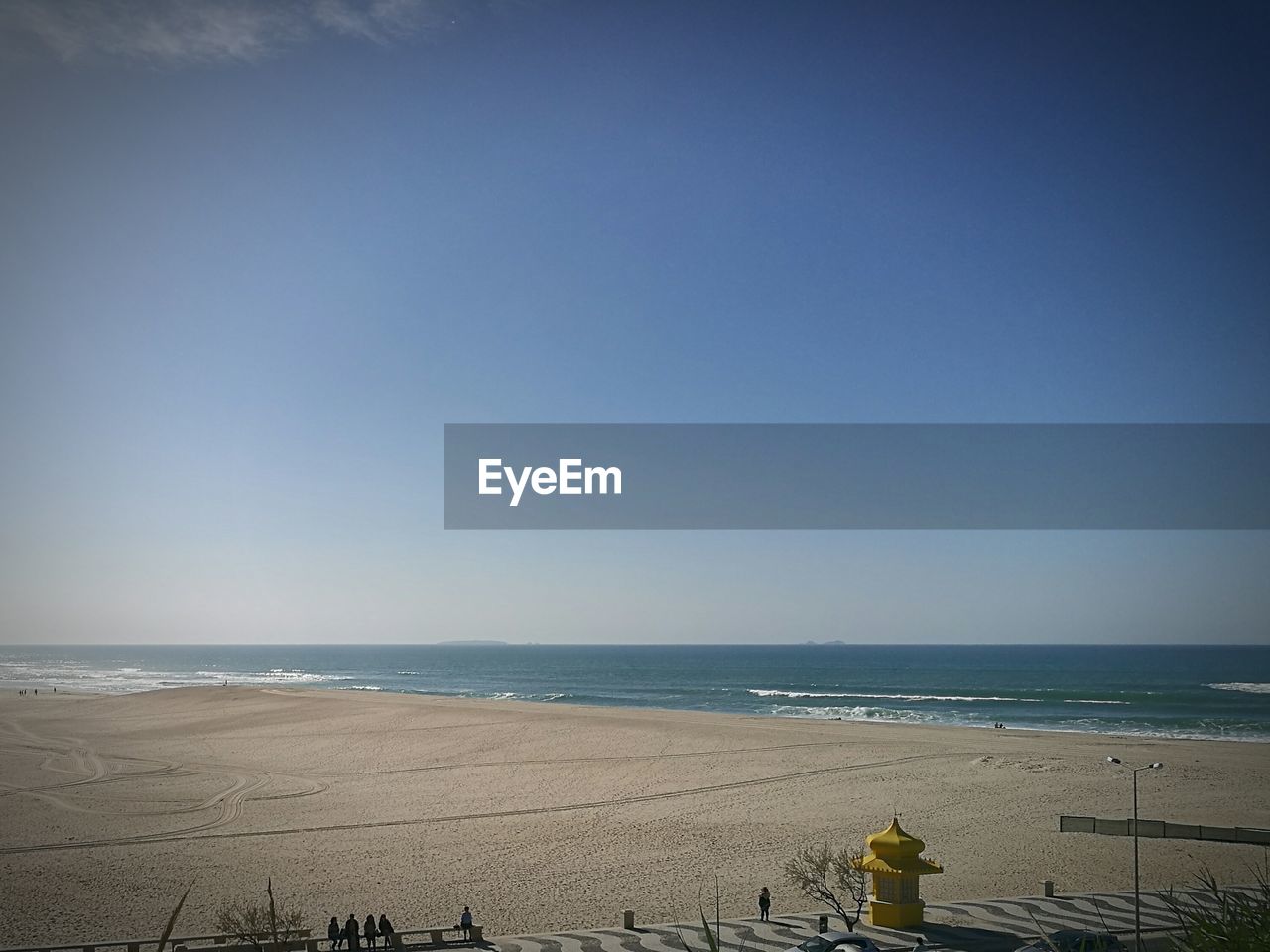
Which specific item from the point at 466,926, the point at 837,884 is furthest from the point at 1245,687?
the point at 466,926

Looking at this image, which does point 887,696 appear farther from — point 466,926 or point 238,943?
point 238,943

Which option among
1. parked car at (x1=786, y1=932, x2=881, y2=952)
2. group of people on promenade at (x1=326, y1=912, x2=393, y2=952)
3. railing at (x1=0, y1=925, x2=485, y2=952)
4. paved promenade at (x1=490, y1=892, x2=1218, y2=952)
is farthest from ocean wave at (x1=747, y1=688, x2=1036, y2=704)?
group of people on promenade at (x1=326, y1=912, x2=393, y2=952)

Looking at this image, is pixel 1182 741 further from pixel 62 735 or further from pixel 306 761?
pixel 62 735

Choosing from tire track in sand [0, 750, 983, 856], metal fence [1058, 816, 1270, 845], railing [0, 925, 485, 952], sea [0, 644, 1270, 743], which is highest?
metal fence [1058, 816, 1270, 845]

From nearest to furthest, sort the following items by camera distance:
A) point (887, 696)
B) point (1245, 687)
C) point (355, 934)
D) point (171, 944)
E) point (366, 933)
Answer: point (355, 934), point (366, 933), point (171, 944), point (887, 696), point (1245, 687)

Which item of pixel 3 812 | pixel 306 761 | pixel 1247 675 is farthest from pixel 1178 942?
pixel 1247 675

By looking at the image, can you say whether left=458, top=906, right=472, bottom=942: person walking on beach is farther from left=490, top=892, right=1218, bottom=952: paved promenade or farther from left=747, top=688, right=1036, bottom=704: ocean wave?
left=747, top=688, right=1036, bottom=704: ocean wave
